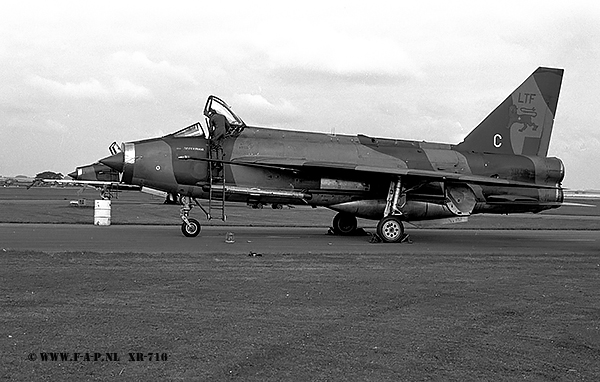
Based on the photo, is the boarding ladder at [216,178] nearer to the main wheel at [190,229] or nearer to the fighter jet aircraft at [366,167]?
the fighter jet aircraft at [366,167]

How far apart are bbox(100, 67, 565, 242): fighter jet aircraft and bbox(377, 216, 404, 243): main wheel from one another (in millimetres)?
29

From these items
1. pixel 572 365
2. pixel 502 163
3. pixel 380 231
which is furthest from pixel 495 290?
pixel 502 163

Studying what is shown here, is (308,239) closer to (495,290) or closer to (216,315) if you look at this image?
(495,290)

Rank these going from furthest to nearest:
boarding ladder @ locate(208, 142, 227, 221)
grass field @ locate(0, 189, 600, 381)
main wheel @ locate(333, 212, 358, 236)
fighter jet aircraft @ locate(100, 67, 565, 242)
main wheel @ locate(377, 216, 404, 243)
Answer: main wheel @ locate(333, 212, 358, 236)
boarding ladder @ locate(208, 142, 227, 221)
fighter jet aircraft @ locate(100, 67, 565, 242)
main wheel @ locate(377, 216, 404, 243)
grass field @ locate(0, 189, 600, 381)

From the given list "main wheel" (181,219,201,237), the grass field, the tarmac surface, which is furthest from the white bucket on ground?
the grass field

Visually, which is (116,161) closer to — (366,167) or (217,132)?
(217,132)

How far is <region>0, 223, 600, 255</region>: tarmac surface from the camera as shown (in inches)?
622

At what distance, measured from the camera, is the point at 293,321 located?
24.4 ft

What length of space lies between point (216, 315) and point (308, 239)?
12377mm

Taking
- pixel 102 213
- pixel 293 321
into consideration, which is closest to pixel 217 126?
pixel 102 213

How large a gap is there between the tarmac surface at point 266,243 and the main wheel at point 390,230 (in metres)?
0.36

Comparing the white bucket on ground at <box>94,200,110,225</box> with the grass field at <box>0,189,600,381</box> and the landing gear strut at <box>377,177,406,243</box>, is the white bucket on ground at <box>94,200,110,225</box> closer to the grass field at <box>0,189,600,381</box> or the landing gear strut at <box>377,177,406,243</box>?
the landing gear strut at <box>377,177,406,243</box>

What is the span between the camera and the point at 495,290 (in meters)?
10.2

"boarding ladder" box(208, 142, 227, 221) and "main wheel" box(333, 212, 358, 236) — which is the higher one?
"boarding ladder" box(208, 142, 227, 221)
